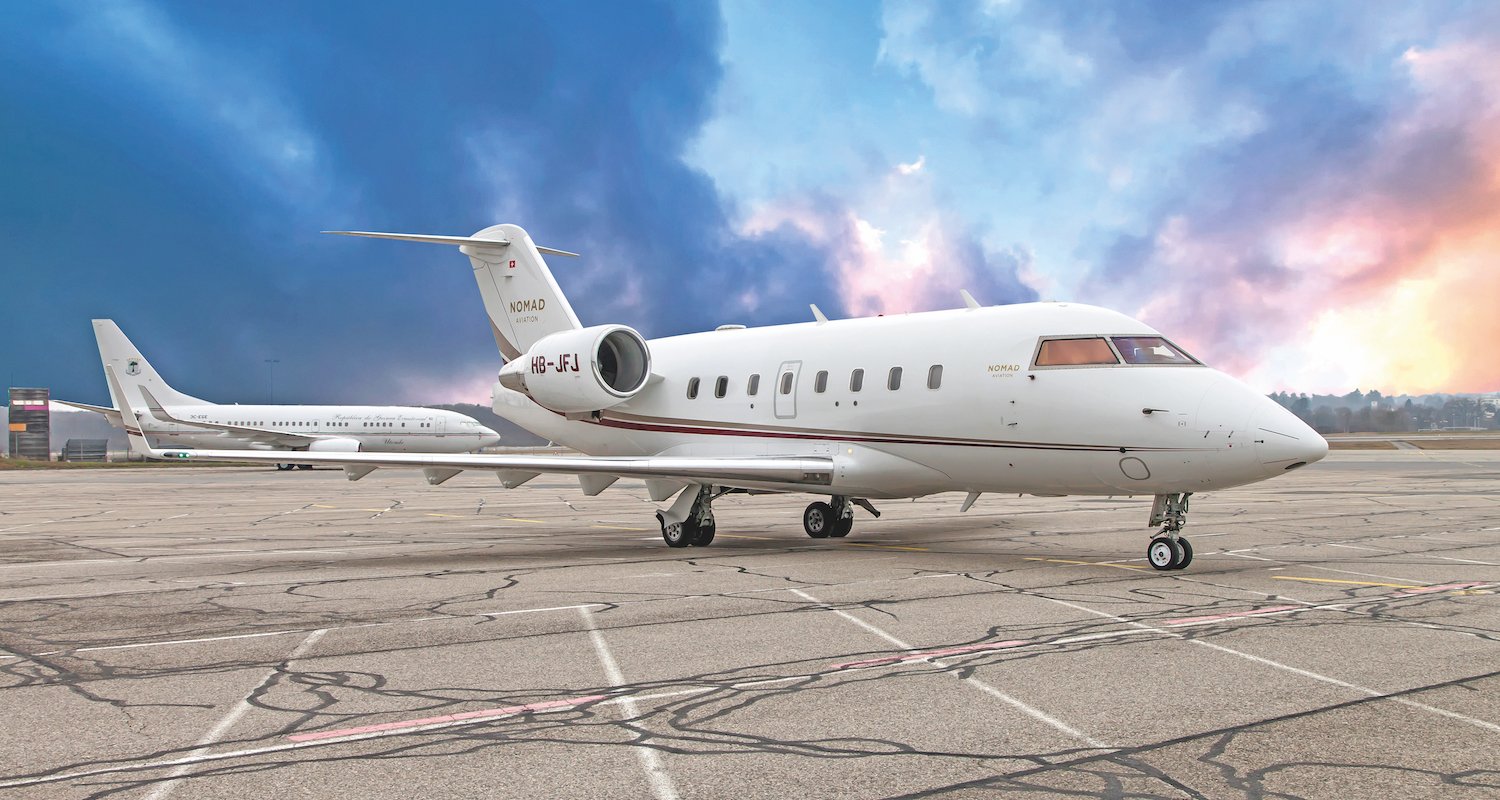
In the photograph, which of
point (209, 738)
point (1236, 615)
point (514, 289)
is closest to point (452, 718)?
point (209, 738)

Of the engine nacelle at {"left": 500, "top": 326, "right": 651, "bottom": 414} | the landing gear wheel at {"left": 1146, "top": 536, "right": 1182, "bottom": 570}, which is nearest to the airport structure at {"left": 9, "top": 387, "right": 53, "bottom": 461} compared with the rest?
the engine nacelle at {"left": 500, "top": 326, "right": 651, "bottom": 414}

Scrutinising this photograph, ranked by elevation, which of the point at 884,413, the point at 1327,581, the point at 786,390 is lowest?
the point at 1327,581

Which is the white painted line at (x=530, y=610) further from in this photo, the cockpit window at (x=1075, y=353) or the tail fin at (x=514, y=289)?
the tail fin at (x=514, y=289)

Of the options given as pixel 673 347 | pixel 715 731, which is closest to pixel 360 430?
pixel 673 347

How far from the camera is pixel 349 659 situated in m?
7.59

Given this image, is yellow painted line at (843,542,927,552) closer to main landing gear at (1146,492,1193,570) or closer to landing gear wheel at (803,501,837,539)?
landing gear wheel at (803,501,837,539)

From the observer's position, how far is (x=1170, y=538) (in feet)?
40.1

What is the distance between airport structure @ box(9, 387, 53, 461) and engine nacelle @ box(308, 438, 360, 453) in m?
44.6

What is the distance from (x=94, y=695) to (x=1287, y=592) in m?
9.92

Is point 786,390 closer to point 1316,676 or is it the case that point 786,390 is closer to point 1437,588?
point 1437,588

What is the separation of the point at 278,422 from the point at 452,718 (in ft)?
184

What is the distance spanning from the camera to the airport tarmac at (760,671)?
4.90 metres

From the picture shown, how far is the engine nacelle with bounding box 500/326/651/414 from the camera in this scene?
17656 millimetres

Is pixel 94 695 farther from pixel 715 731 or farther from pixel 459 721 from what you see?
pixel 715 731
